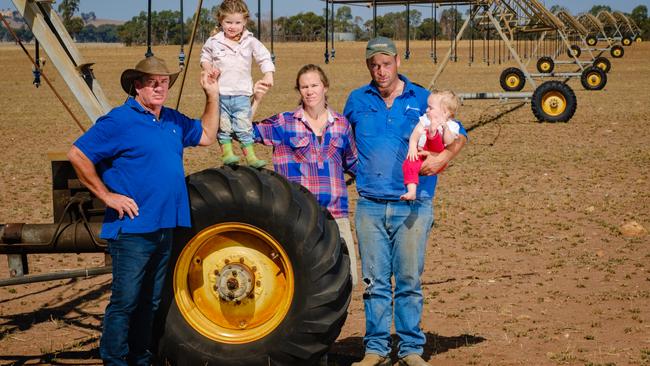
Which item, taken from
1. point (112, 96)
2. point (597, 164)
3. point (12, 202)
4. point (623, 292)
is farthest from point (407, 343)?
point (112, 96)

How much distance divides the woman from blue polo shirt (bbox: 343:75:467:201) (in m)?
0.12

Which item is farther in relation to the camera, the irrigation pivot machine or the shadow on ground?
the shadow on ground

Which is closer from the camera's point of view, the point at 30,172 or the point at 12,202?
the point at 12,202

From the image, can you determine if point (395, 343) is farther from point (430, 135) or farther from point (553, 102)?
point (553, 102)

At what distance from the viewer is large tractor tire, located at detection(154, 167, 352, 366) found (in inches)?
181

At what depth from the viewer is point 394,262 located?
5.15 m

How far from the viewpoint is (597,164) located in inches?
525

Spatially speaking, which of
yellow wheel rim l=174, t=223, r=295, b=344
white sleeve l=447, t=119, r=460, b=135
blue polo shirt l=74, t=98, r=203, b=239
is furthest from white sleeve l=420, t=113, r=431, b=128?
blue polo shirt l=74, t=98, r=203, b=239

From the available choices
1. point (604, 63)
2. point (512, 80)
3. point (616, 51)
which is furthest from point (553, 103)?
point (616, 51)

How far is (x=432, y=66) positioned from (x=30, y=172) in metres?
34.7

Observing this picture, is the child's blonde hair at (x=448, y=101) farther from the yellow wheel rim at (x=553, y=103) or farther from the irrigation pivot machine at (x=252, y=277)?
the yellow wheel rim at (x=553, y=103)

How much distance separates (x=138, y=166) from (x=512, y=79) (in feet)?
79.7

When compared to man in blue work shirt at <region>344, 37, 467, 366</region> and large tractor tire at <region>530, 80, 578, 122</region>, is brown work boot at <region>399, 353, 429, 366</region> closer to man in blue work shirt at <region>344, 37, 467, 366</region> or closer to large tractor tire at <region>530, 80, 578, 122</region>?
man in blue work shirt at <region>344, 37, 467, 366</region>

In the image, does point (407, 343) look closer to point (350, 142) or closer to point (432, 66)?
point (350, 142)
